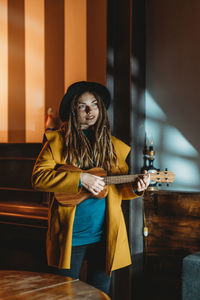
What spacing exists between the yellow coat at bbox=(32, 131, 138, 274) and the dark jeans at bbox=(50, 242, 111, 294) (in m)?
0.04

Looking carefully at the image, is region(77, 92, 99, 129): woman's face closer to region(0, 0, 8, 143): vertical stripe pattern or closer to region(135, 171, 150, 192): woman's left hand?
region(135, 171, 150, 192): woman's left hand

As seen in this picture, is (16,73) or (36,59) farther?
(16,73)

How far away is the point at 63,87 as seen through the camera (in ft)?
11.1

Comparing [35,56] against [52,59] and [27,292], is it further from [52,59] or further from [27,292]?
[27,292]

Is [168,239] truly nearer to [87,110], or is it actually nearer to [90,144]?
[90,144]

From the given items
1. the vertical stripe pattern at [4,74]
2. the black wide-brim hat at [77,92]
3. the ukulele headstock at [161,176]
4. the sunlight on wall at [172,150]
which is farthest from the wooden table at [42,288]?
the vertical stripe pattern at [4,74]

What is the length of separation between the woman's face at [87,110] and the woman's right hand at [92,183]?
0.35 m

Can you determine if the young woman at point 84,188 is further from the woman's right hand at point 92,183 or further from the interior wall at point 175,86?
the interior wall at point 175,86

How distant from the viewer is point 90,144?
6.21ft

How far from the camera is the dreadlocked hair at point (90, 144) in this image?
1.80 meters

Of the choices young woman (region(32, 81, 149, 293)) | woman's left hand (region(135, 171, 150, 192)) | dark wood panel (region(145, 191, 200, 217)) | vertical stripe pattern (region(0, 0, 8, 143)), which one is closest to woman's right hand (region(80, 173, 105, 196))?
young woman (region(32, 81, 149, 293))

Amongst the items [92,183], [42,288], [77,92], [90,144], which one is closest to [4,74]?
[77,92]

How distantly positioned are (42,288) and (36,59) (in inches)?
116

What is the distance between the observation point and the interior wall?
108 inches
